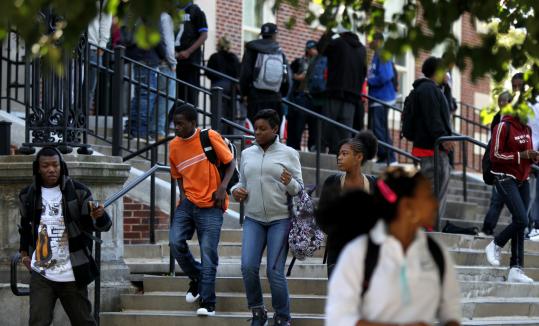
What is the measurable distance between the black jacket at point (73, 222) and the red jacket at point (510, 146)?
4.14 metres

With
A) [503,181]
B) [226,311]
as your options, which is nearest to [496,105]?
[503,181]

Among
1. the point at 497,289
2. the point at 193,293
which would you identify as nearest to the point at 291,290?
the point at 193,293

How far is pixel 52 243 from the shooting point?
31.8 feet

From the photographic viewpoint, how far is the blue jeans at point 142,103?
14648 millimetres

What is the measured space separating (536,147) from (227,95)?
4.55 meters

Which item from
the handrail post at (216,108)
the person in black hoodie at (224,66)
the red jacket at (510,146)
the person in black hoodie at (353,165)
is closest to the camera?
the person in black hoodie at (353,165)

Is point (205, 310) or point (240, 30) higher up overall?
point (240, 30)

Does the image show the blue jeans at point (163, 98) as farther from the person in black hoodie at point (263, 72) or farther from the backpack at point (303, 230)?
the backpack at point (303, 230)

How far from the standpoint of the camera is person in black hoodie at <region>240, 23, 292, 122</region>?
15.3m

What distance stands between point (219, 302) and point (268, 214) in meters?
1.30

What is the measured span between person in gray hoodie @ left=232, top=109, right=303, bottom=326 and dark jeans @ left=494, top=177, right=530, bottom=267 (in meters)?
2.77

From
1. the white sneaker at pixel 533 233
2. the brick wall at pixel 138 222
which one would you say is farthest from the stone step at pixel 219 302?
the white sneaker at pixel 533 233

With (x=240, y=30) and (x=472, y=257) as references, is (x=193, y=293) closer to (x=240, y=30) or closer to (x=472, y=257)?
(x=472, y=257)

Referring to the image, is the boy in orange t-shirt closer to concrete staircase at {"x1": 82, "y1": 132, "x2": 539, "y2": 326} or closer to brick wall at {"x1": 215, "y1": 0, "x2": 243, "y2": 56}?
concrete staircase at {"x1": 82, "y1": 132, "x2": 539, "y2": 326}
